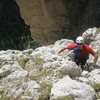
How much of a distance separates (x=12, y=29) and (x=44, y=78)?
1812 centimetres

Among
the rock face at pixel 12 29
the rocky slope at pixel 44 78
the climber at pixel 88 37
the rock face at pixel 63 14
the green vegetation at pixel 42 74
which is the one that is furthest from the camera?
the rock face at pixel 12 29

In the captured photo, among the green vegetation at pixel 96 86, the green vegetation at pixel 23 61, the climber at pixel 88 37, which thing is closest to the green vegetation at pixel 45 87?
the green vegetation at pixel 96 86

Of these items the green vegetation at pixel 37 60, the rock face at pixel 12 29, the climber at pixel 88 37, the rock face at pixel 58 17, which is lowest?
the rock face at pixel 12 29

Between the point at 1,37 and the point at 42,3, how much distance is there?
7.80 m

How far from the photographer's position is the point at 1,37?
26469 millimetres

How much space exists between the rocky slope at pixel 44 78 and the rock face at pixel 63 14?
8.96 meters

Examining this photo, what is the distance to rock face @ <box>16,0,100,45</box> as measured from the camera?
18.8 metres

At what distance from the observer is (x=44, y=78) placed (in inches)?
343

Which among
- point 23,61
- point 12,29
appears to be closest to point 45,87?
point 23,61

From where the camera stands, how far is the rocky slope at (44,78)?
796cm

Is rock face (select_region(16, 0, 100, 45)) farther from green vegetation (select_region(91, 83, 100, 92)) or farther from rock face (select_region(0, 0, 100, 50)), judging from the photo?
green vegetation (select_region(91, 83, 100, 92))

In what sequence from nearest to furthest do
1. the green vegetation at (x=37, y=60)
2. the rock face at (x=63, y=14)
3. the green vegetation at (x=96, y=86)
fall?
the green vegetation at (x=96, y=86) → the green vegetation at (x=37, y=60) → the rock face at (x=63, y=14)

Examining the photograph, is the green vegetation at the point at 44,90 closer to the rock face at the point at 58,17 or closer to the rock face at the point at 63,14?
the rock face at the point at 58,17

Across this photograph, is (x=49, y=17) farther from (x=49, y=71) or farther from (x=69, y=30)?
(x=49, y=71)
